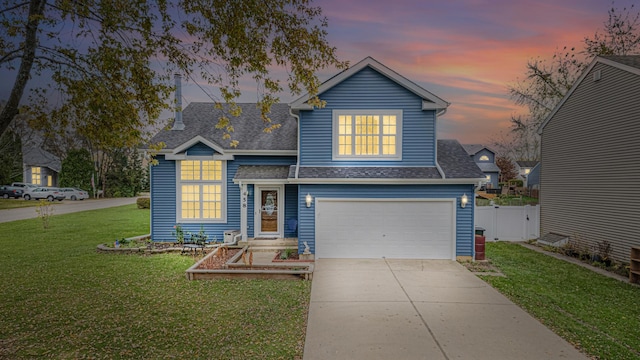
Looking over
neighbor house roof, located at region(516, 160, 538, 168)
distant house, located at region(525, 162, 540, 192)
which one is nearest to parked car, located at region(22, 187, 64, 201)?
distant house, located at region(525, 162, 540, 192)

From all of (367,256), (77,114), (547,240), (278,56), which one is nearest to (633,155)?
(547,240)

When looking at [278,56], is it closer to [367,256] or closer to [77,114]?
[77,114]

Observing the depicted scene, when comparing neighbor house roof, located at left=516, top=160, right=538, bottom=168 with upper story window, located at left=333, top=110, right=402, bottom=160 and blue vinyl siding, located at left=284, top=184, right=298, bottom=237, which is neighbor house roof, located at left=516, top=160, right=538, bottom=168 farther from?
blue vinyl siding, located at left=284, top=184, right=298, bottom=237

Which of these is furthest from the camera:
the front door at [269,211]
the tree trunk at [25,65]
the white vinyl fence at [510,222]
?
the white vinyl fence at [510,222]

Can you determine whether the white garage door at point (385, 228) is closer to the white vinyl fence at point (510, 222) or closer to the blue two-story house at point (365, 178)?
the blue two-story house at point (365, 178)

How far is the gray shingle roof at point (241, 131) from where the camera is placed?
13.9 m

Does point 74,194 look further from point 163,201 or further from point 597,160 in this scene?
point 597,160

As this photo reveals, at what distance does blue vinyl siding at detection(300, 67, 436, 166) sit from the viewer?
12047 millimetres

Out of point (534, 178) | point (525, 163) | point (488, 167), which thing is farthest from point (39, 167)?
point (525, 163)

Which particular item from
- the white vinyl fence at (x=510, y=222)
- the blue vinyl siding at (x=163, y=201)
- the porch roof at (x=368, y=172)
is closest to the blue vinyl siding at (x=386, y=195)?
the porch roof at (x=368, y=172)

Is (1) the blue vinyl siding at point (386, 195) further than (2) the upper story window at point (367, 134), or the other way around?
(2) the upper story window at point (367, 134)

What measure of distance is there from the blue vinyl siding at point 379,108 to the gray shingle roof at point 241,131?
79.4 inches

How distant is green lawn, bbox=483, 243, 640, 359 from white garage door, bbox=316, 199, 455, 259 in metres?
2.20

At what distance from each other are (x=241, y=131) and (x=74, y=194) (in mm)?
31495
